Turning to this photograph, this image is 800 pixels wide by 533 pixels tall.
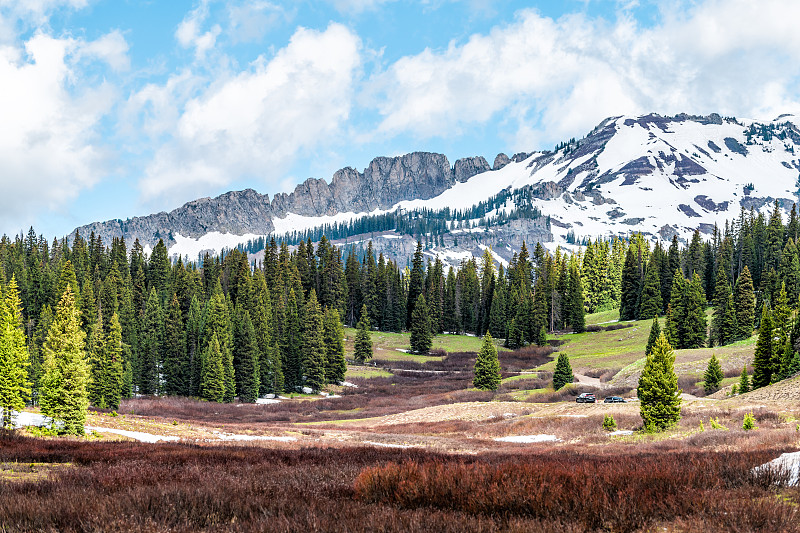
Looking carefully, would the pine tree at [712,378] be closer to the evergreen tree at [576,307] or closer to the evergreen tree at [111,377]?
the evergreen tree at [111,377]

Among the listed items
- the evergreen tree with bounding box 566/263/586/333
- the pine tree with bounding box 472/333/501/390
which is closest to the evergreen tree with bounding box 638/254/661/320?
the evergreen tree with bounding box 566/263/586/333

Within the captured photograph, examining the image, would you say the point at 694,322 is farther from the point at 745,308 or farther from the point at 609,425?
the point at 609,425

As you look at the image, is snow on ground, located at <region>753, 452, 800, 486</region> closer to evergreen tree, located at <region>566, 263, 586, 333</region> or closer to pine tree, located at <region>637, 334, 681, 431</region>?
pine tree, located at <region>637, 334, 681, 431</region>

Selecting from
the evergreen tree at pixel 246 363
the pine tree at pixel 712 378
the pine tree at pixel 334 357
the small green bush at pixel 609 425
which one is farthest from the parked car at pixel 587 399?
the evergreen tree at pixel 246 363

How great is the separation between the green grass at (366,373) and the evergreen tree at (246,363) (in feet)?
49.7

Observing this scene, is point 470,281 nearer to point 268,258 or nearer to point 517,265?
point 517,265

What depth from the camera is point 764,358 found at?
39.2m

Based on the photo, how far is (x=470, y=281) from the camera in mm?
130625

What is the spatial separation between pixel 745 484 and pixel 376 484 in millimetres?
5288

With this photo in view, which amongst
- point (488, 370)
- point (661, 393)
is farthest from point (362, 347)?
point (661, 393)

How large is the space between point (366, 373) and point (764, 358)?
5413cm

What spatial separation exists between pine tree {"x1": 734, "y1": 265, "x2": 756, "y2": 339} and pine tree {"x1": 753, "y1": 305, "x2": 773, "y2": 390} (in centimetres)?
3998

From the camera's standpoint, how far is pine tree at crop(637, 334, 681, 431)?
2639 centimetres

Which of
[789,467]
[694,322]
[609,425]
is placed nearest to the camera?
[789,467]
